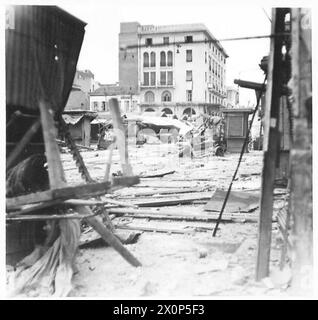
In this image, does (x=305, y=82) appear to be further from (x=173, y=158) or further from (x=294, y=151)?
(x=173, y=158)

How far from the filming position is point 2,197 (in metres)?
4.40

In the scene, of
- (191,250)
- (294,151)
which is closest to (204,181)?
(191,250)

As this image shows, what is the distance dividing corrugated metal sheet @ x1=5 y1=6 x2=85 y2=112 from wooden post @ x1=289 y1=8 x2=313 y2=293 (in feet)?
10.8

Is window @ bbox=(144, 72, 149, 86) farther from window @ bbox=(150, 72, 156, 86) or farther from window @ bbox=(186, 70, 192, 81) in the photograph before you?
window @ bbox=(186, 70, 192, 81)

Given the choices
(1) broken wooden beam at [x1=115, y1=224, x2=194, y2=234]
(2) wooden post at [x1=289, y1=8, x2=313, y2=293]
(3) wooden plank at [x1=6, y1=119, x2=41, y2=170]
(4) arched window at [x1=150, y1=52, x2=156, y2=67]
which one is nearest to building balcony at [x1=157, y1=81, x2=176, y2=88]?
(4) arched window at [x1=150, y1=52, x2=156, y2=67]

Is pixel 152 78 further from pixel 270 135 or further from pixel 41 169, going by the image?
pixel 270 135

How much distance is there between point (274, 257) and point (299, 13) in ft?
10.9

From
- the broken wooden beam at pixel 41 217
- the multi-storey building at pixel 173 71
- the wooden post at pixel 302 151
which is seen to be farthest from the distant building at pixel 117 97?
the wooden post at pixel 302 151

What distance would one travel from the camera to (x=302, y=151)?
402 cm

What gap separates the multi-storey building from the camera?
55.3 metres

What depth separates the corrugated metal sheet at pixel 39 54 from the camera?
5094mm

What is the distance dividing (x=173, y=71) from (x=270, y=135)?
180 feet

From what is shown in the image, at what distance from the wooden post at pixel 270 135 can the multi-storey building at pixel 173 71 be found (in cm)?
5092

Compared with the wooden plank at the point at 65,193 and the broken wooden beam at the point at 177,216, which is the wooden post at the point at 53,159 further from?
the broken wooden beam at the point at 177,216
